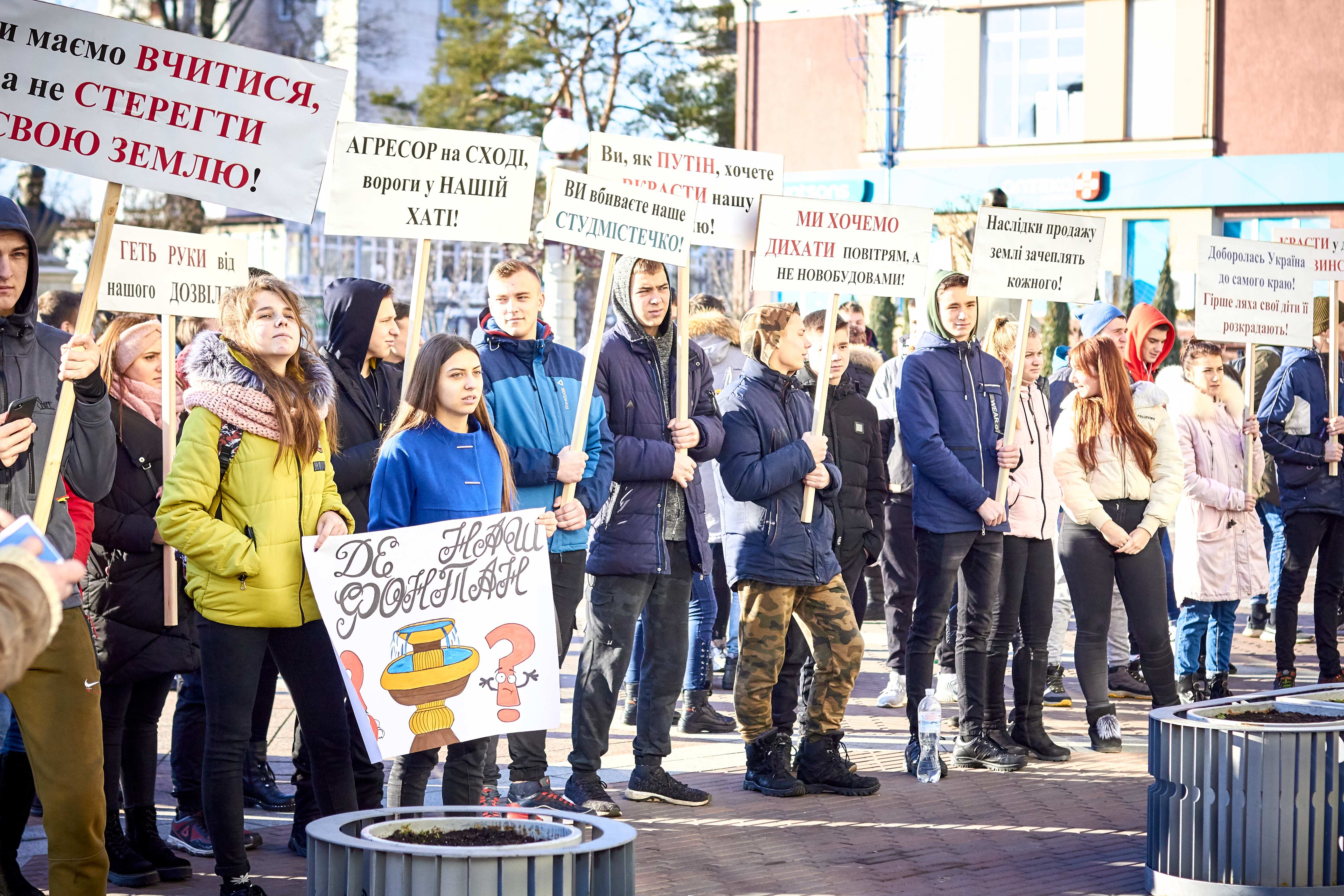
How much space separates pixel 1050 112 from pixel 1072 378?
25.8 meters

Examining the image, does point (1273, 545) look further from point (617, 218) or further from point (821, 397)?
point (617, 218)

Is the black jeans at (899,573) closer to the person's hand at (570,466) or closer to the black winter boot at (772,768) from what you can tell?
the black winter boot at (772,768)

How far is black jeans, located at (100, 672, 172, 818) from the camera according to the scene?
5.90m

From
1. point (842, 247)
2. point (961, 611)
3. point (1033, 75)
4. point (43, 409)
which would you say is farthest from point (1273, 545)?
point (1033, 75)

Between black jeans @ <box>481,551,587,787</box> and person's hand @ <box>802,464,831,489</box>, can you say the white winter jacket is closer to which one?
person's hand @ <box>802,464,831,489</box>

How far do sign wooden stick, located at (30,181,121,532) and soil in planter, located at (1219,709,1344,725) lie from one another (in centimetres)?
417

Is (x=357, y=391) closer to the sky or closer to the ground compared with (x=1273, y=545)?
closer to the sky

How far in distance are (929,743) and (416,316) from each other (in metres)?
3.37

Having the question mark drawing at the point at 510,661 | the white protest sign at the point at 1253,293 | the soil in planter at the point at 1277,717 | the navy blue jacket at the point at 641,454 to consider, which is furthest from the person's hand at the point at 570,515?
the white protest sign at the point at 1253,293

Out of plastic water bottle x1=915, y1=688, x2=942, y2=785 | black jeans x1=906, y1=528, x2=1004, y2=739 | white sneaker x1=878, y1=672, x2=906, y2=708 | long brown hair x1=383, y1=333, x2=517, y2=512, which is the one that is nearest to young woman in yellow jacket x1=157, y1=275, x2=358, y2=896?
long brown hair x1=383, y1=333, x2=517, y2=512

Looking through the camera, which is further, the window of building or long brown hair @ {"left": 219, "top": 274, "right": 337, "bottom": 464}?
the window of building

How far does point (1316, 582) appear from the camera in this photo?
9992mm

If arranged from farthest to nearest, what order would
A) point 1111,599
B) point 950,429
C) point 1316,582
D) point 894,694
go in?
point 1316,582, point 894,694, point 1111,599, point 950,429

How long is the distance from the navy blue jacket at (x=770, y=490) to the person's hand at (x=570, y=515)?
3.42 feet
